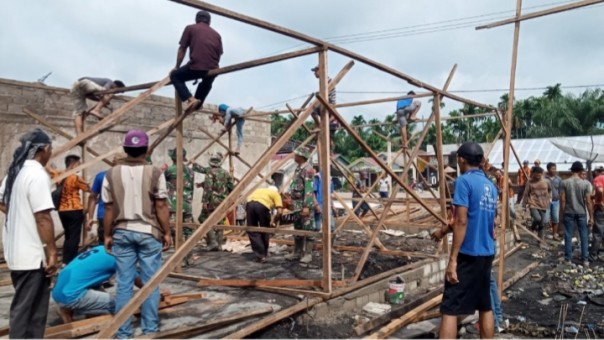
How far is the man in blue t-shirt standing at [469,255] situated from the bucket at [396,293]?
1638 millimetres

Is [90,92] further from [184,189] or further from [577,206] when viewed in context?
[577,206]

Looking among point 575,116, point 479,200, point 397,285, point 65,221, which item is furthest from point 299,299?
point 575,116

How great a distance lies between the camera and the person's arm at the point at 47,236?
3033mm

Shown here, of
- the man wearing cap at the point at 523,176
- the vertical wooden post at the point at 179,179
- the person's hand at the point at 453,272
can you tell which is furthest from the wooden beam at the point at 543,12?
the man wearing cap at the point at 523,176

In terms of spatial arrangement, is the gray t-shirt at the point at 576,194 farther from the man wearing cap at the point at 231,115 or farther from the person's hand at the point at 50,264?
the person's hand at the point at 50,264

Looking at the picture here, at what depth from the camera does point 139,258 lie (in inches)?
146

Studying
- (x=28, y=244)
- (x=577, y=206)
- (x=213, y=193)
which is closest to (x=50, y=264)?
(x=28, y=244)

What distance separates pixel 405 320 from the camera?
478cm

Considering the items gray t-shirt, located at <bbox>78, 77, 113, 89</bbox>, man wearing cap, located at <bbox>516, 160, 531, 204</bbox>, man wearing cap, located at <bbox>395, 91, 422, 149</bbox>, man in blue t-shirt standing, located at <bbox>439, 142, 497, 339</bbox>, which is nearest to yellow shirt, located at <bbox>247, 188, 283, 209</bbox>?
gray t-shirt, located at <bbox>78, 77, 113, 89</bbox>

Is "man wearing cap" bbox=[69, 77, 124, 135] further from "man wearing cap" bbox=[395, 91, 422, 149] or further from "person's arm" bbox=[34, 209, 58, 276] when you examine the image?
"man wearing cap" bbox=[395, 91, 422, 149]

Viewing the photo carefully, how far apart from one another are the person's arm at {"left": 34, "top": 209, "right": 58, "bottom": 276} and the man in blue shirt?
0.65 m

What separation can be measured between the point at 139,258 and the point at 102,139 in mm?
6541

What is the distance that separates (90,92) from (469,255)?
552 cm

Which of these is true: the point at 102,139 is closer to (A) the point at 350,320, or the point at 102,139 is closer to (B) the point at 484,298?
(A) the point at 350,320
